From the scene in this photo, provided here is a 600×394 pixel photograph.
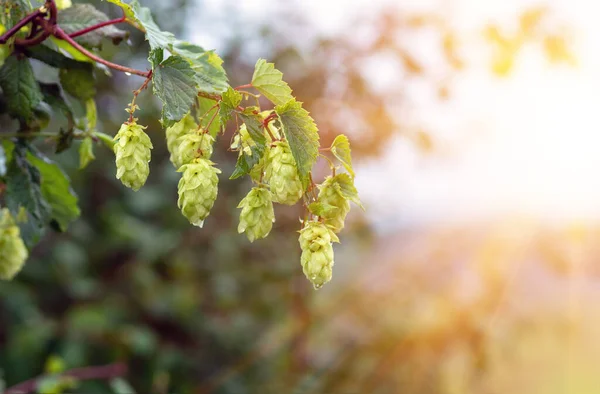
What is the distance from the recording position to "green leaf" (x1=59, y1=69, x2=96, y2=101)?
0.92 m

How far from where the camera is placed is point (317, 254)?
664 mm

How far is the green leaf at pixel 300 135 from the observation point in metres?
0.64

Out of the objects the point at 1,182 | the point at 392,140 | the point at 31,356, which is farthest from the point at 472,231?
the point at 1,182

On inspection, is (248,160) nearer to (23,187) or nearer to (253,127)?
(253,127)

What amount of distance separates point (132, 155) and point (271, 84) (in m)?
0.19

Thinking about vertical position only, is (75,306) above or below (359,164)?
below

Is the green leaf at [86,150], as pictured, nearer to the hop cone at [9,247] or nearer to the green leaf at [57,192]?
the green leaf at [57,192]

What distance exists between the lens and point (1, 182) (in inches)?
38.5

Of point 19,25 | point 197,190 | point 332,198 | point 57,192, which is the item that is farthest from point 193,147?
point 57,192

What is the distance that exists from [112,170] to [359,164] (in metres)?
1.33

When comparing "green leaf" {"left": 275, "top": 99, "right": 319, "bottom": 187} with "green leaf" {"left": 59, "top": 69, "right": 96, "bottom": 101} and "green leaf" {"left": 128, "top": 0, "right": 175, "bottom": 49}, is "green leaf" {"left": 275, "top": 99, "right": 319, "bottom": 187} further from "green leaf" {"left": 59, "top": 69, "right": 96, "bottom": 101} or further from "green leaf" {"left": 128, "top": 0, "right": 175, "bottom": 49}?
"green leaf" {"left": 59, "top": 69, "right": 96, "bottom": 101}

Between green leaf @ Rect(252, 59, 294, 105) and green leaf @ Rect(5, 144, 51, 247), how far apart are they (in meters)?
0.41

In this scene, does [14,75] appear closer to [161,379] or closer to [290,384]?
[161,379]

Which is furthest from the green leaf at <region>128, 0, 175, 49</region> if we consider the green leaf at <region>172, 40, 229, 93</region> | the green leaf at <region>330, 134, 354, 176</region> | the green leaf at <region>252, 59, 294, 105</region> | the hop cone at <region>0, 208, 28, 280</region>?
the hop cone at <region>0, 208, 28, 280</region>
